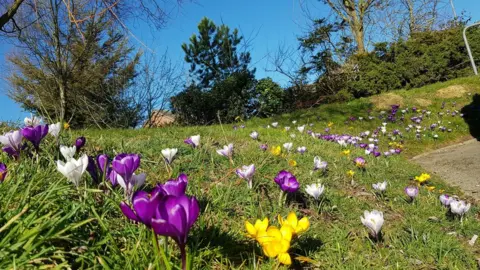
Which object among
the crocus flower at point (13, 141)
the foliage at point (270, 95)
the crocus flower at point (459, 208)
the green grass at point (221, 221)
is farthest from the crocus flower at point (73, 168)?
the foliage at point (270, 95)

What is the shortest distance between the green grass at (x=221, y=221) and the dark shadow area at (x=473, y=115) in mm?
6460

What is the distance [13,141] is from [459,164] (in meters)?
6.54

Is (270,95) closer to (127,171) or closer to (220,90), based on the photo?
(220,90)

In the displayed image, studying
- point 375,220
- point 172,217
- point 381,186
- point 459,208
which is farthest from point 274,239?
point 381,186

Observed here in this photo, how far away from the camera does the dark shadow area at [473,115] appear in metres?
9.20

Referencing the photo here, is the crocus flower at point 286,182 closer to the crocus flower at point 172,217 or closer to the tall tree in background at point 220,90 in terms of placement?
the crocus flower at point 172,217

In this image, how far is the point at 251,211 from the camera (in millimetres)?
2109

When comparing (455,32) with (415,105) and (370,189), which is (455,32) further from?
(370,189)

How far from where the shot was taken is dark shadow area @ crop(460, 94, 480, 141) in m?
9.20

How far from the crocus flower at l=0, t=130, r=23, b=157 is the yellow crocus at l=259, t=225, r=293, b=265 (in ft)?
4.43

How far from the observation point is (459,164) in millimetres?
6270

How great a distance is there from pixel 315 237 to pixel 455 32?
17.9m

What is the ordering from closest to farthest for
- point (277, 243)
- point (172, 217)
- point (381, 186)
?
point (172, 217), point (277, 243), point (381, 186)

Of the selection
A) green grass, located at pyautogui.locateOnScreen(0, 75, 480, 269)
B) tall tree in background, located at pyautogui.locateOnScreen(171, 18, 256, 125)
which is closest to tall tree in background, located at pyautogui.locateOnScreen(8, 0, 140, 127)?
Answer: tall tree in background, located at pyautogui.locateOnScreen(171, 18, 256, 125)
